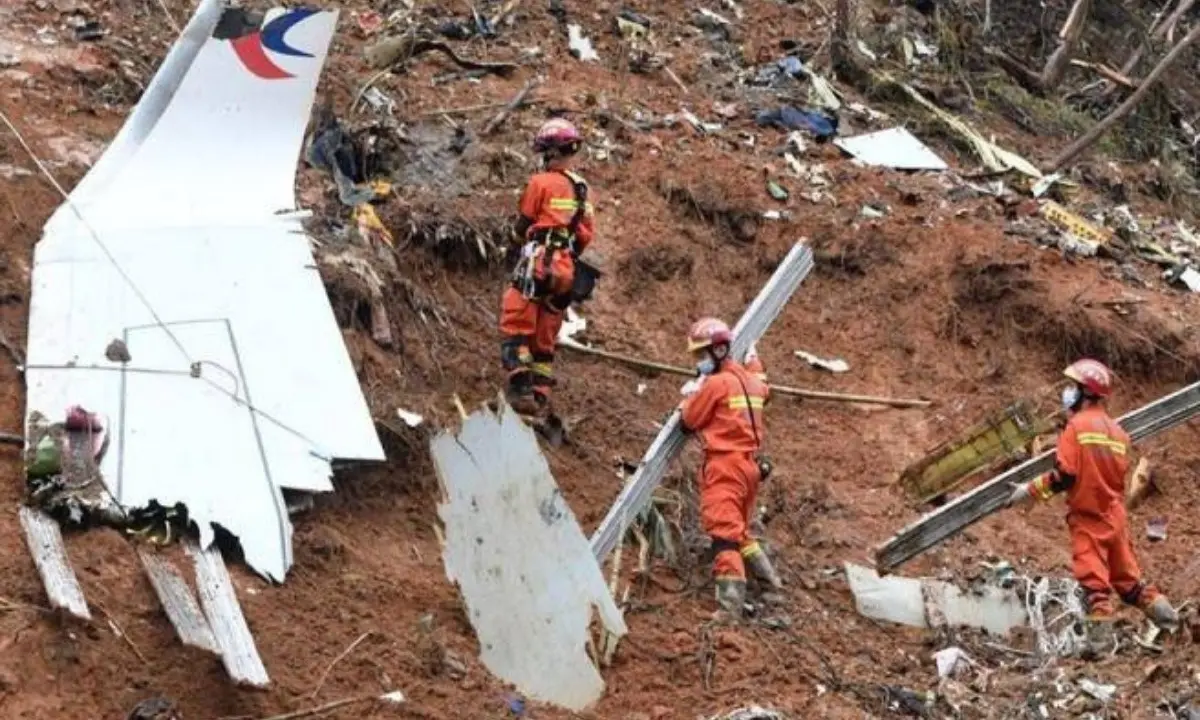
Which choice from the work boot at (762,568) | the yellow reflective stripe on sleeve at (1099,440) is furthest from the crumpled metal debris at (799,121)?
the work boot at (762,568)

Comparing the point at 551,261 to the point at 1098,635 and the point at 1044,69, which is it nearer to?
the point at 1098,635

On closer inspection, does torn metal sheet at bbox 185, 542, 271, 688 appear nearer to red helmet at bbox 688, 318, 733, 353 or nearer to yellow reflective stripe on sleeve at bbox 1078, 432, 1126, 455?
red helmet at bbox 688, 318, 733, 353

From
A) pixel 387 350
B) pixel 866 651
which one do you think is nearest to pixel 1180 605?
pixel 866 651

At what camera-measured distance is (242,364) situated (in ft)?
25.2

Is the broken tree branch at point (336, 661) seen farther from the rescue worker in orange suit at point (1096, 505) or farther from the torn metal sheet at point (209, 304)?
the rescue worker in orange suit at point (1096, 505)

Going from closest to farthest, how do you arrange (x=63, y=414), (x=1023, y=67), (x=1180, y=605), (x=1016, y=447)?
(x=63, y=414), (x=1180, y=605), (x=1016, y=447), (x=1023, y=67)

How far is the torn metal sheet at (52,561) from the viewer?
6004 millimetres

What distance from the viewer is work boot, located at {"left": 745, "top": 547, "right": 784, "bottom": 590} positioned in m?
8.09

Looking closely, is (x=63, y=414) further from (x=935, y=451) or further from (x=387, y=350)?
(x=935, y=451)

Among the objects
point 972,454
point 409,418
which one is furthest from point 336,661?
point 972,454

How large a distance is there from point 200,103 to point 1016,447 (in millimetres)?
5187

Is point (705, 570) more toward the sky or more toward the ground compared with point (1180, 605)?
more toward the sky

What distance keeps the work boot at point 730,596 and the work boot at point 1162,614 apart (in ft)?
7.07

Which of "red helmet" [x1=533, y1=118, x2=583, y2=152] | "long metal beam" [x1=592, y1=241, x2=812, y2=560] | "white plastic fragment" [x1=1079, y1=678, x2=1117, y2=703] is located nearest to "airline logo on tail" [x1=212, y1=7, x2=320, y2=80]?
"red helmet" [x1=533, y1=118, x2=583, y2=152]
